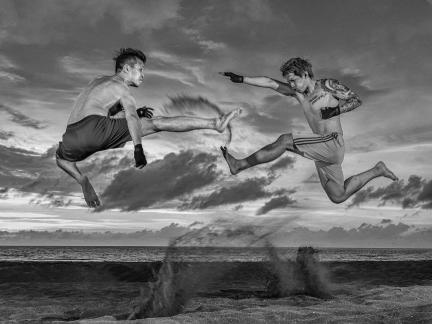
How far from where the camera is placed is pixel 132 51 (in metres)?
5.11

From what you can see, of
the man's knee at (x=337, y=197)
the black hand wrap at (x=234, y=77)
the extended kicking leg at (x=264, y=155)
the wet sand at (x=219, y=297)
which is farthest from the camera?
the wet sand at (x=219, y=297)

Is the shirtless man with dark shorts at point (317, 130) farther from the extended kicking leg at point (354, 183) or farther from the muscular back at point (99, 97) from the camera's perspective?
the muscular back at point (99, 97)

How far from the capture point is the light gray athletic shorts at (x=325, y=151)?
269 inches

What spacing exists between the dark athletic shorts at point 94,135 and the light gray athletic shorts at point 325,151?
2.56m

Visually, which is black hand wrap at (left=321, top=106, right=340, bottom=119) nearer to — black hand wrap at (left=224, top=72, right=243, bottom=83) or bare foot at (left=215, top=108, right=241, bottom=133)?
black hand wrap at (left=224, top=72, right=243, bottom=83)

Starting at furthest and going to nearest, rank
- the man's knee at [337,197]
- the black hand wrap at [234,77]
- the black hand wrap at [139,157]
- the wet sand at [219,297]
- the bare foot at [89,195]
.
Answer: the wet sand at [219,297] → the man's knee at [337,197] → the black hand wrap at [234,77] → the bare foot at [89,195] → the black hand wrap at [139,157]

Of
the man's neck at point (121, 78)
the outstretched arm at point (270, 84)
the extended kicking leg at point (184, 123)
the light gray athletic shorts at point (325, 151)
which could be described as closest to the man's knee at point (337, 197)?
the light gray athletic shorts at point (325, 151)

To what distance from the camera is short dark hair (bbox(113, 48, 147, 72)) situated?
5.10 m

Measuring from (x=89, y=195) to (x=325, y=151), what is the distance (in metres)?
3.19

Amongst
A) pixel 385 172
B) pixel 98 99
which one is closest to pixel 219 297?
pixel 385 172

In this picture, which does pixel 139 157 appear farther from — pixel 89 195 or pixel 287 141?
pixel 287 141

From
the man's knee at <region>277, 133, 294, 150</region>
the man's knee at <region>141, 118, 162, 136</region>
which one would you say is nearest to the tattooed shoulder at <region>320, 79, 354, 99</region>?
the man's knee at <region>277, 133, 294, 150</region>

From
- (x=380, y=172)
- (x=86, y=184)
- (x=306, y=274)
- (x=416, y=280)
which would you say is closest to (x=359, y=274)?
(x=416, y=280)

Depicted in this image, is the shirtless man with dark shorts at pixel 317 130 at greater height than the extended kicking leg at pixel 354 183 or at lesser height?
greater
